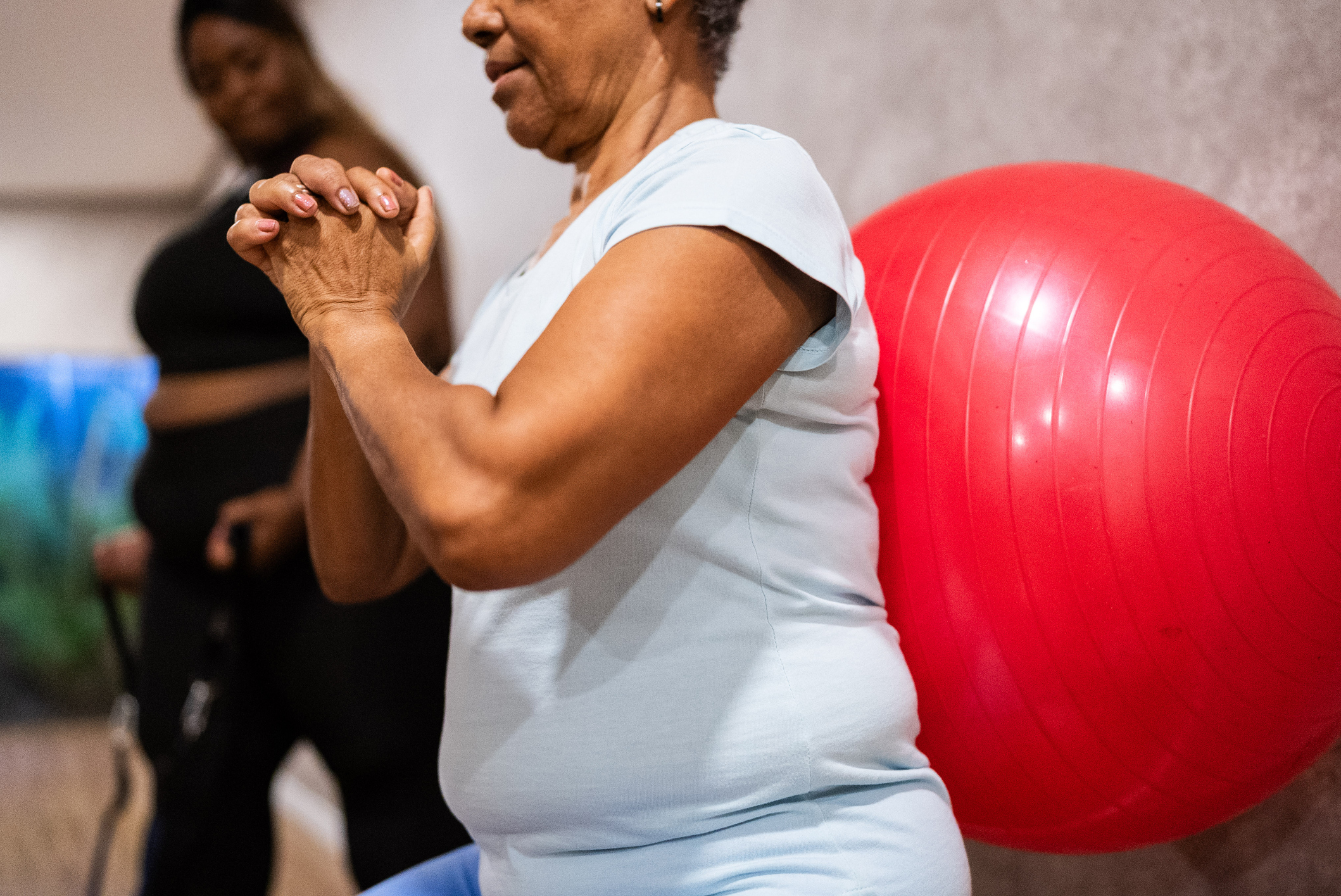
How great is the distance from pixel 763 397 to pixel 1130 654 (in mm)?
309

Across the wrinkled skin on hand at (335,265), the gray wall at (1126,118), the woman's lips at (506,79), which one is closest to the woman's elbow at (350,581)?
the wrinkled skin on hand at (335,265)

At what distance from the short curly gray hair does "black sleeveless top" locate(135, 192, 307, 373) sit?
70cm

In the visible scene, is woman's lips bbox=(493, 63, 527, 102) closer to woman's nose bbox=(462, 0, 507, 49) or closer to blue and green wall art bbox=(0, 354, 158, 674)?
woman's nose bbox=(462, 0, 507, 49)

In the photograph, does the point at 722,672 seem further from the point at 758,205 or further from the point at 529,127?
the point at 529,127

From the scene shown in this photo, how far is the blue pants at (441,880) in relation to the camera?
738mm

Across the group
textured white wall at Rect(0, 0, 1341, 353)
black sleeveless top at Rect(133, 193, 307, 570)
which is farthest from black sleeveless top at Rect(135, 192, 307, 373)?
textured white wall at Rect(0, 0, 1341, 353)

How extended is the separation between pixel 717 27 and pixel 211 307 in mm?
813

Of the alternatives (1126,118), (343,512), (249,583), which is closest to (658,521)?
(343,512)

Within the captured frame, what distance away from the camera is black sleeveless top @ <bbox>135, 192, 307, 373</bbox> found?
124 centimetres

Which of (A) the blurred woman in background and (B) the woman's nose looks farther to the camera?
(A) the blurred woman in background

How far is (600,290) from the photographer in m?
0.50

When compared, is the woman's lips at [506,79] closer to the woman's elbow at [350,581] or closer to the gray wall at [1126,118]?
the woman's elbow at [350,581]

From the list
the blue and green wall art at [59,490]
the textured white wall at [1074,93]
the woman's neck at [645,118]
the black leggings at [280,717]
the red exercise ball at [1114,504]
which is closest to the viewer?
the red exercise ball at [1114,504]

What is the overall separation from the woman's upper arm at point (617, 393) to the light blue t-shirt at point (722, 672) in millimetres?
33
